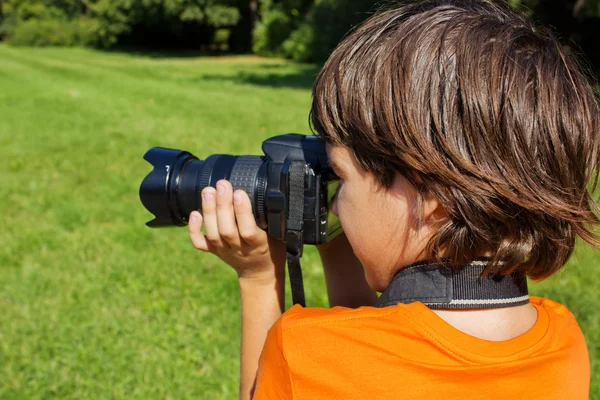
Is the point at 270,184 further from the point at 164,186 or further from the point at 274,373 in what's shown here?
the point at 274,373

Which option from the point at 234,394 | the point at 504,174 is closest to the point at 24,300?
the point at 234,394

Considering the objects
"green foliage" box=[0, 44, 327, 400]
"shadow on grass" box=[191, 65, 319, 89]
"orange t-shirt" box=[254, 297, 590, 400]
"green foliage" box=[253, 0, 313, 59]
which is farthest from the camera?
"green foliage" box=[253, 0, 313, 59]

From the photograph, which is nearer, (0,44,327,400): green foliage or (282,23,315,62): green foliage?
(0,44,327,400): green foliage

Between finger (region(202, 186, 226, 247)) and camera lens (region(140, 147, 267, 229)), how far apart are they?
0.19 ft

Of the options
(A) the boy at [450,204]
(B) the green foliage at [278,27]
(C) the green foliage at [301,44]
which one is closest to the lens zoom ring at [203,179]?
(A) the boy at [450,204]

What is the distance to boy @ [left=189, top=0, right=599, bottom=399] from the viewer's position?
102cm

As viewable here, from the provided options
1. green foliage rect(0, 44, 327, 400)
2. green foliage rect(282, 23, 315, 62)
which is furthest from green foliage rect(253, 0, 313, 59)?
green foliage rect(0, 44, 327, 400)

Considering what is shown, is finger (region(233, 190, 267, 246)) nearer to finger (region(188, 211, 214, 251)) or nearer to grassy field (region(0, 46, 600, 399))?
finger (region(188, 211, 214, 251))

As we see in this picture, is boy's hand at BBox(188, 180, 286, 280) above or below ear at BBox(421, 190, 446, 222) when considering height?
below

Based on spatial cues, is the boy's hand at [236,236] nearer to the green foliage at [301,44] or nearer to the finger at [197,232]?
the finger at [197,232]

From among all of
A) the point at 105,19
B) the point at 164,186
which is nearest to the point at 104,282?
the point at 164,186

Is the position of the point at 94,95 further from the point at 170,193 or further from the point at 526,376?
the point at 526,376

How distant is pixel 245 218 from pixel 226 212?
0.16 feet

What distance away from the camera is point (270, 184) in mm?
1440
